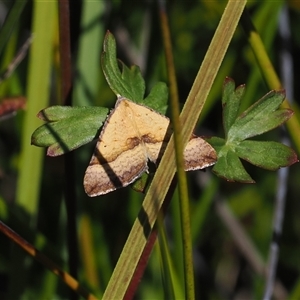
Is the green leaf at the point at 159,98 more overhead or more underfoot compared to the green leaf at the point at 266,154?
more overhead

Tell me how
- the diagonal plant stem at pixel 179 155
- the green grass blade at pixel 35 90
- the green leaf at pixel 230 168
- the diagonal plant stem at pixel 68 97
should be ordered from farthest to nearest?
the green grass blade at pixel 35 90 < the diagonal plant stem at pixel 68 97 < the green leaf at pixel 230 168 < the diagonal plant stem at pixel 179 155

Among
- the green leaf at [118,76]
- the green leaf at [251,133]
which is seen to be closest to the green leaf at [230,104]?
the green leaf at [251,133]

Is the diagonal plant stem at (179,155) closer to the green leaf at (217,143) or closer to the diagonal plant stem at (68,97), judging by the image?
the green leaf at (217,143)

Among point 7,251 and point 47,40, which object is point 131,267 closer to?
point 47,40

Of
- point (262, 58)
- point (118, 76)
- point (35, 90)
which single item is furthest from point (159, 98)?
point (35, 90)

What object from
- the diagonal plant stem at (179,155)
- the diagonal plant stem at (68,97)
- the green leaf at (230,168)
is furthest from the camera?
the diagonal plant stem at (68,97)

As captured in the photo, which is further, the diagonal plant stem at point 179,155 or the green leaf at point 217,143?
the green leaf at point 217,143

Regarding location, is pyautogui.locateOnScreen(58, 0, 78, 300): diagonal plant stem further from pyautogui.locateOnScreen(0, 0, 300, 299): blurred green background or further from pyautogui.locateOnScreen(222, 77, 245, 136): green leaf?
pyautogui.locateOnScreen(222, 77, 245, 136): green leaf
